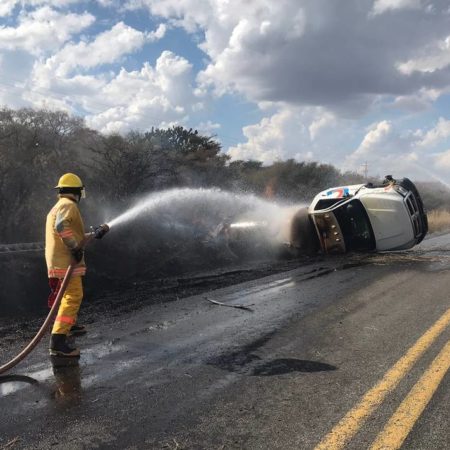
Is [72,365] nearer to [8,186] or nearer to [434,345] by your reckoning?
[434,345]

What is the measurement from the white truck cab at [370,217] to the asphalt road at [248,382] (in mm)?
5300

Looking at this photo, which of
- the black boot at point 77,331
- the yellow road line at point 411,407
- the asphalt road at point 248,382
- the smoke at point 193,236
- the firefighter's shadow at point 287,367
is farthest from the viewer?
the smoke at point 193,236

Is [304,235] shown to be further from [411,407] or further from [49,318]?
[411,407]

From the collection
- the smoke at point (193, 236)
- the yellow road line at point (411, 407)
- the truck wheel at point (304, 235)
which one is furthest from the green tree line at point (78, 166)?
the yellow road line at point (411, 407)

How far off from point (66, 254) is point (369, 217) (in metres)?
8.70

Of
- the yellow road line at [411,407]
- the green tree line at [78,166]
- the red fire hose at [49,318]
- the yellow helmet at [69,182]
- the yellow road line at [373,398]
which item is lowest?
the yellow road line at [411,407]

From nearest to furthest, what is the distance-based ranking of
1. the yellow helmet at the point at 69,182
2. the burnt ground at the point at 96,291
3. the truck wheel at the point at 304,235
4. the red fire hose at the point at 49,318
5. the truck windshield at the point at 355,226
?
the red fire hose at the point at 49,318 < the yellow helmet at the point at 69,182 < the burnt ground at the point at 96,291 < the truck windshield at the point at 355,226 < the truck wheel at the point at 304,235

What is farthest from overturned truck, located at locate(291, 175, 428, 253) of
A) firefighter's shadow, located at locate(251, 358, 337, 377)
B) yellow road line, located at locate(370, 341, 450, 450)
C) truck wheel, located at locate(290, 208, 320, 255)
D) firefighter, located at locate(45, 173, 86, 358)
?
firefighter, located at locate(45, 173, 86, 358)

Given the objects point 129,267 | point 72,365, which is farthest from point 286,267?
point 72,365

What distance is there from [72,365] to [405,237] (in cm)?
960

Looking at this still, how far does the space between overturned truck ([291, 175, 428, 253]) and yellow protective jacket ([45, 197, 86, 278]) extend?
26.8ft

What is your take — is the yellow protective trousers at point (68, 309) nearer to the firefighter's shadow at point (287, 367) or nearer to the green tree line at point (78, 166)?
the firefighter's shadow at point (287, 367)

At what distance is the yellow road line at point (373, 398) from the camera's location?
2898mm

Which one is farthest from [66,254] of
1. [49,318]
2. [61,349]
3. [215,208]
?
[215,208]
